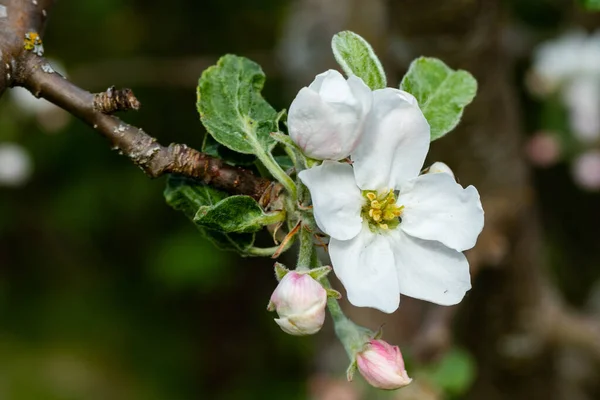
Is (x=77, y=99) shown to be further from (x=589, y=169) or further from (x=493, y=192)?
(x=589, y=169)

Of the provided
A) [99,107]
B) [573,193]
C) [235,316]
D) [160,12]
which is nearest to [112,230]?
[235,316]

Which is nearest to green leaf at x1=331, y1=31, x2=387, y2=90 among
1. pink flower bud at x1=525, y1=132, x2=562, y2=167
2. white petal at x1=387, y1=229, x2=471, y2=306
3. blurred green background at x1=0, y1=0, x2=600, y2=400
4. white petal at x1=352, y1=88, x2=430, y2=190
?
white petal at x1=352, y1=88, x2=430, y2=190

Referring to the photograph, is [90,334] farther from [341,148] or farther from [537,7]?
[341,148]

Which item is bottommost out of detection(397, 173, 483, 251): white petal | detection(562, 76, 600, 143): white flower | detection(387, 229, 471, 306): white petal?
detection(562, 76, 600, 143): white flower

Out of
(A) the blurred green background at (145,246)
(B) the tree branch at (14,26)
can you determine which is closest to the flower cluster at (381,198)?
(B) the tree branch at (14,26)

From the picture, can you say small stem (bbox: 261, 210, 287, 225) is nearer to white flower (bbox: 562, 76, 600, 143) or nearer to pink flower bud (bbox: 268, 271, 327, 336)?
pink flower bud (bbox: 268, 271, 327, 336)

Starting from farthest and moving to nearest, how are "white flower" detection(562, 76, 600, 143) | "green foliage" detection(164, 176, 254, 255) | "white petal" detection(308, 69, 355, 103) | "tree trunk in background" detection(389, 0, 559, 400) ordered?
"white flower" detection(562, 76, 600, 143) < "tree trunk in background" detection(389, 0, 559, 400) < "green foliage" detection(164, 176, 254, 255) < "white petal" detection(308, 69, 355, 103)

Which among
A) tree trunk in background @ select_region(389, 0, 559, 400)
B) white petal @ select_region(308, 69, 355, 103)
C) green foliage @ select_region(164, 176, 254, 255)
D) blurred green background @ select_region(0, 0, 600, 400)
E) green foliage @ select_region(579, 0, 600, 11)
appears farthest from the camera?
blurred green background @ select_region(0, 0, 600, 400)

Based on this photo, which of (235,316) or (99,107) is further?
(235,316)
